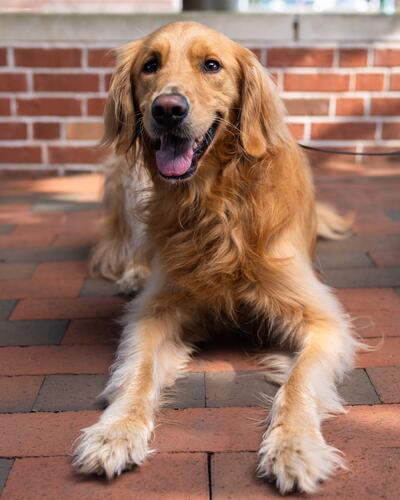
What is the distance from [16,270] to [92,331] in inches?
39.1

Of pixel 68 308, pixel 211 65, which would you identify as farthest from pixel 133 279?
pixel 211 65

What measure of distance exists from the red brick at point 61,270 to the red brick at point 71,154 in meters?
2.03

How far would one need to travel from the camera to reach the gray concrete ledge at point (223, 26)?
5594 mm

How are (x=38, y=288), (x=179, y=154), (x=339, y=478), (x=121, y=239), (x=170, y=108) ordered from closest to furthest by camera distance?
(x=339, y=478), (x=170, y=108), (x=179, y=154), (x=38, y=288), (x=121, y=239)

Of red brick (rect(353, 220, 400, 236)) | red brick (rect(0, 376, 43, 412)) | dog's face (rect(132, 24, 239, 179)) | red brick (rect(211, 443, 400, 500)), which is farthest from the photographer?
red brick (rect(353, 220, 400, 236))

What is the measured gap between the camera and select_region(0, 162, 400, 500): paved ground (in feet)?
6.61

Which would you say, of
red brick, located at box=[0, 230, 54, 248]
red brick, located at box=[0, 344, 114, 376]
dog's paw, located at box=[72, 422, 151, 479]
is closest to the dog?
red brick, located at box=[0, 344, 114, 376]

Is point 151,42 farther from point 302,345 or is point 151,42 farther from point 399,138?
point 399,138

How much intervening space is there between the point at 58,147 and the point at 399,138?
2.91m

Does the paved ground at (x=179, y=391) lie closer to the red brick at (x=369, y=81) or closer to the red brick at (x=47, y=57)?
the red brick at (x=369, y=81)

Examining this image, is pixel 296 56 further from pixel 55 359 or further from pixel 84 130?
pixel 55 359

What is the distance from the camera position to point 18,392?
2.56 metres

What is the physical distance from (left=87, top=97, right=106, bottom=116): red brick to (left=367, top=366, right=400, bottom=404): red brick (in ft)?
12.3

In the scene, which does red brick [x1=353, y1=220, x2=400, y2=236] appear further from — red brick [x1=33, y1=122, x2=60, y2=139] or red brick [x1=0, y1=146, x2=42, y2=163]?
red brick [x1=0, y1=146, x2=42, y2=163]
